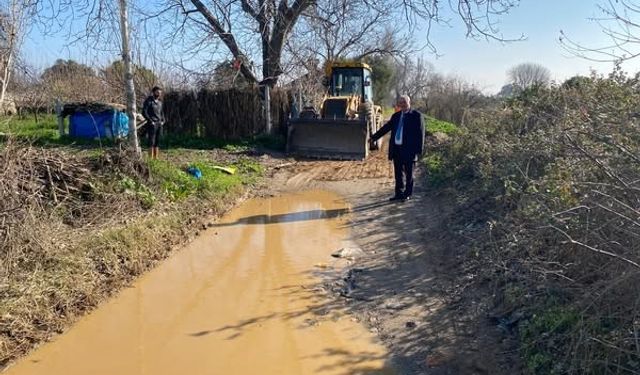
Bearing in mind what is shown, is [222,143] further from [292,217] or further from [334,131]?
[292,217]

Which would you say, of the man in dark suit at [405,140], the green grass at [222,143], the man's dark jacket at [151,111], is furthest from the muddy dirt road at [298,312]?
the green grass at [222,143]

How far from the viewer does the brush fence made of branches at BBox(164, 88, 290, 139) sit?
1581 cm

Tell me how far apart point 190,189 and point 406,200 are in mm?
3696

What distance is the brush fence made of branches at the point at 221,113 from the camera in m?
15.8

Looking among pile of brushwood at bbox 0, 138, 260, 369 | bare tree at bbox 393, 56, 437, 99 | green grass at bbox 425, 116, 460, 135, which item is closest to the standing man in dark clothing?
pile of brushwood at bbox 0, 138, 260, 369

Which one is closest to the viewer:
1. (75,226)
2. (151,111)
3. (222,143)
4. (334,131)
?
(75,226)

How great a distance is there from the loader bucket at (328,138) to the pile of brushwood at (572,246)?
6130mm

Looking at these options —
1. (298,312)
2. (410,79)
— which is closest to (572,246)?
(298,312)

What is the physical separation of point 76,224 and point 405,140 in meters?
5.19

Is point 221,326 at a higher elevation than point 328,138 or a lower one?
lower

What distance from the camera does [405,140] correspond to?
28.6 feet

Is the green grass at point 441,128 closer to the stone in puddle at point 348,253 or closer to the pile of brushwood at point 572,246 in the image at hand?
the pile of brushwood at point 572,246

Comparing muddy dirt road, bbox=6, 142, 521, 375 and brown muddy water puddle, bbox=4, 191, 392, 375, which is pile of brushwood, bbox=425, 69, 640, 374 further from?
brown muddy water puddle, bbox=4, 191, 392, 375

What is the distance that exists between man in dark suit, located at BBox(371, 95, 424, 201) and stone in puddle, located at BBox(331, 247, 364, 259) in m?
2.56
